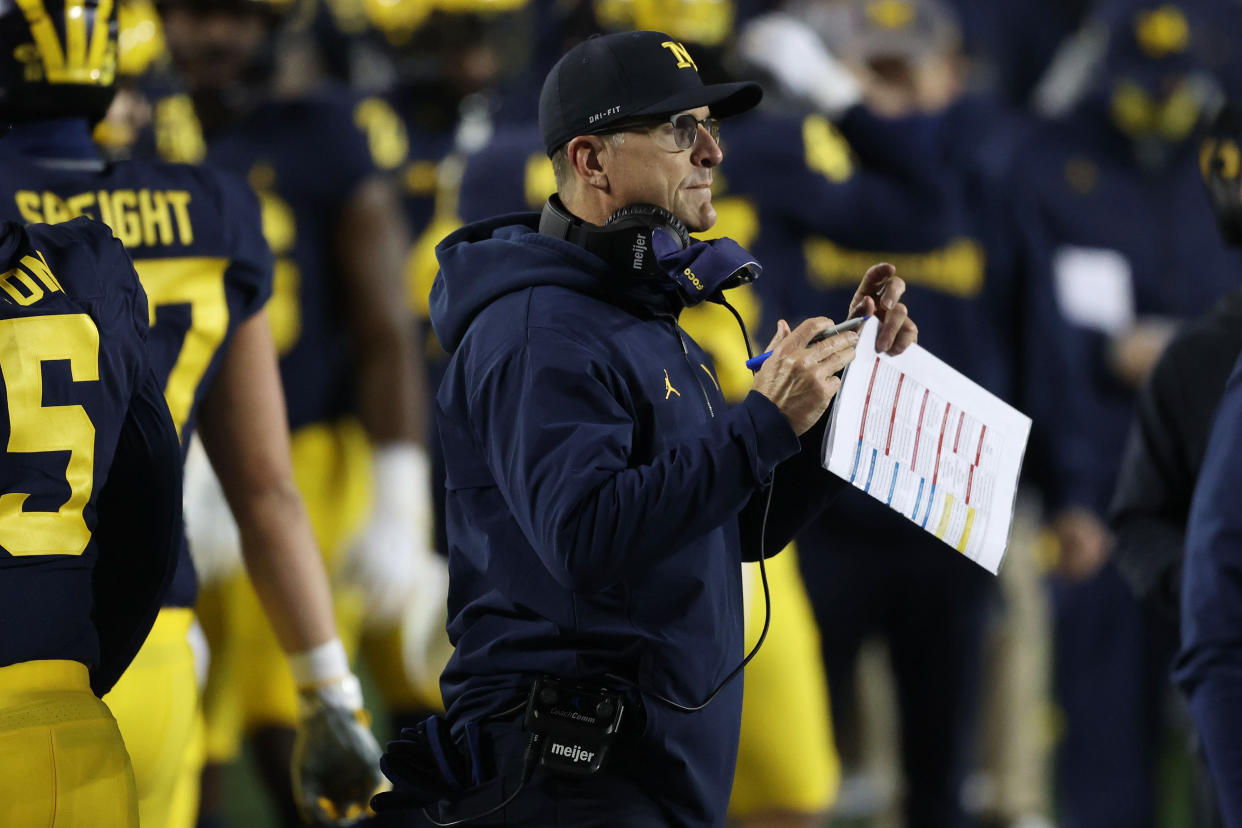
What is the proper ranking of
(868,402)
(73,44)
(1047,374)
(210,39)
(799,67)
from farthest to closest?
(1047,374), (799,67), (210,39), (73,44), (868,402)

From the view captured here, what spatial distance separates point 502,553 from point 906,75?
397 cm

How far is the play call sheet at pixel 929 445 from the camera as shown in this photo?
276cm

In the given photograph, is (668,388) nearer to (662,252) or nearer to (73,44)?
(662,252)

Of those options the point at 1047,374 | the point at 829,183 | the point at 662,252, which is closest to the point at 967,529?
the point at 662,252

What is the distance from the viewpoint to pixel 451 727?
2879 mm

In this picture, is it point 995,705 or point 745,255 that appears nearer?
point 745,255

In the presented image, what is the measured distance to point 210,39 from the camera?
16.7ft

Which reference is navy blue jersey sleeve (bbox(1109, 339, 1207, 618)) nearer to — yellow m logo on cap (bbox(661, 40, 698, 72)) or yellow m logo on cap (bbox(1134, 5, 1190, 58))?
yellow m logo on cap (bbox(661, 40, 698, 72))

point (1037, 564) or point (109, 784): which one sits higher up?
point (109, 784)

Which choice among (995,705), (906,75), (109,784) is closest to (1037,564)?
(995,705)

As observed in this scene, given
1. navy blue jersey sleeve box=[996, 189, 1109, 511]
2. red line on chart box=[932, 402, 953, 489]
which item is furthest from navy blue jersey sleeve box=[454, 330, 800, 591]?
navy blue jersey sleeve box=[996, 189, 1109, 511]

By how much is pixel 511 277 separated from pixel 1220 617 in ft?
3.94

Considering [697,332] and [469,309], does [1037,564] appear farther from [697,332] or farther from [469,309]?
[469,309]

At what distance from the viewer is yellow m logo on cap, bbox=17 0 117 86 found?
3.23 m
